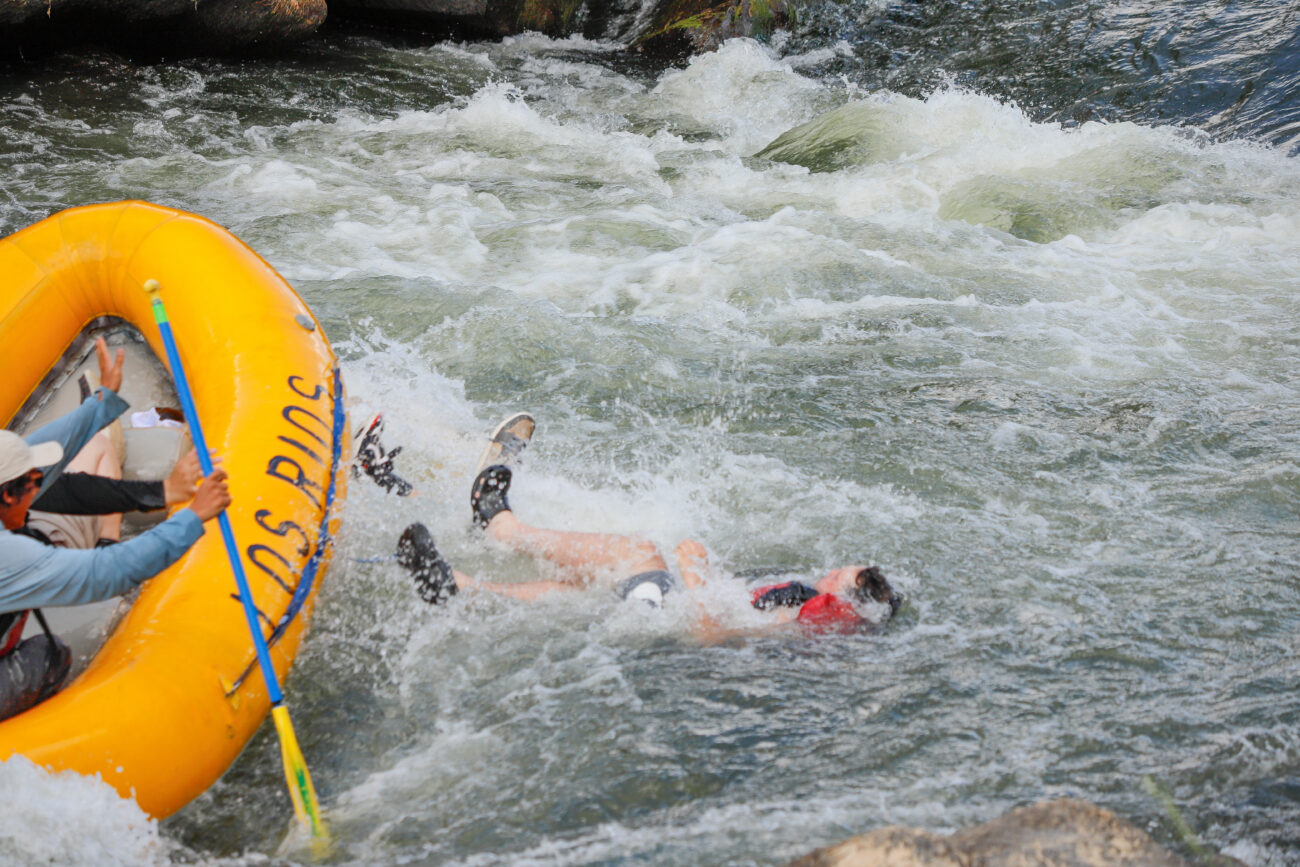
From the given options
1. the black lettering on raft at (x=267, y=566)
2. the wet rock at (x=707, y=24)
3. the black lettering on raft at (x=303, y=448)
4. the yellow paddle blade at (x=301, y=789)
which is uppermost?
the wet rock at (x=707, y=24)

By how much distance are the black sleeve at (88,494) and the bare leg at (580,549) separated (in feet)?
4.17

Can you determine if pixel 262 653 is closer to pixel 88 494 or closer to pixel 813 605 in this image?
pixel 88 494

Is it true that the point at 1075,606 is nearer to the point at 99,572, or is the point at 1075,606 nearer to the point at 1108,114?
the point at 99,572

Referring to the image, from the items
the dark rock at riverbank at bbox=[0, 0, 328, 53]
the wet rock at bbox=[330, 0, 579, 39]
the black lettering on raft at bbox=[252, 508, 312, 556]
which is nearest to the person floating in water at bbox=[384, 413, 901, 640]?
the black lettering on raft at bbox=[252, 508, 312, 556]

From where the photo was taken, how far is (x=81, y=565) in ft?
8.54

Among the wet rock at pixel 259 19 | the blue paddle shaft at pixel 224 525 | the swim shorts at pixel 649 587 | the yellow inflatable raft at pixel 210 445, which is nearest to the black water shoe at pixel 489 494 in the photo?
the yellow inflatable raft at pixel 210 445

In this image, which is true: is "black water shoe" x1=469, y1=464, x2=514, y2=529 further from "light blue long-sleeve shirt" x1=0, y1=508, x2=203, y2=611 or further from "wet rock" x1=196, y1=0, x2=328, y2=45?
"wet rock" x1=196, y1=0, x2=328, y2=45

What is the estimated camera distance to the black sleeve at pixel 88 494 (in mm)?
3092

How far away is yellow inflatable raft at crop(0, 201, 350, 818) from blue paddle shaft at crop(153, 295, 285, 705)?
11 cm

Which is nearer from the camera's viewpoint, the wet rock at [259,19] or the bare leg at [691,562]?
the bare leg at [691,562]

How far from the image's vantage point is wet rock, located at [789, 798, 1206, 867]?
2.23 metres

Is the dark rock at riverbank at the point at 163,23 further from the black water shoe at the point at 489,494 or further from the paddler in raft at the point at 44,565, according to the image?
the paddler in raft at the point at 44,565

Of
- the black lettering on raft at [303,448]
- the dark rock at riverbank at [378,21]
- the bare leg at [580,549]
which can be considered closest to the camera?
the black lettering on raft at [303,448]

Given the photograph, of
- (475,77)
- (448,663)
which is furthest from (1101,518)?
(475,77)
